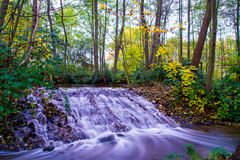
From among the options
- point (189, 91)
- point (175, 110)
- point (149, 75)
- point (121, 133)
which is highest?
point (149, 75)

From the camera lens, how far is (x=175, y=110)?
8.05 metres

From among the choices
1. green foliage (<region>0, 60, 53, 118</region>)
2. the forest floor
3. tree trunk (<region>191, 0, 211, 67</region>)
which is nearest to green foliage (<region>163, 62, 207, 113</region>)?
the forest floor

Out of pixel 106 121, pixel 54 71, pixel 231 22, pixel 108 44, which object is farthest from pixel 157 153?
Answer: pixel 108 44

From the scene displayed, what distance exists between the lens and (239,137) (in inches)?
232

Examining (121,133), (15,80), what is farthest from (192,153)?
(121,133)

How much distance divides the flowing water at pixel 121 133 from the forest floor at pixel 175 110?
0.38m

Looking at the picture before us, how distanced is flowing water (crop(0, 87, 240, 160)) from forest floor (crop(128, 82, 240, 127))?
0.38 m

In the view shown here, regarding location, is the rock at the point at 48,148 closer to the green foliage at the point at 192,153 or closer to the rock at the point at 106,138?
the rock at the point at 106,138

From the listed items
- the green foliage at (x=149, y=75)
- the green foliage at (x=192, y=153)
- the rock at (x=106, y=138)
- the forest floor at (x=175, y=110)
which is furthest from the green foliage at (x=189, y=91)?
the green foliage at (x=192, y=153)

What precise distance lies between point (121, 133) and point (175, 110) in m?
2.95

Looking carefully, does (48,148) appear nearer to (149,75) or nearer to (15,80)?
(15,80)

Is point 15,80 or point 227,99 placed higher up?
point 15,80

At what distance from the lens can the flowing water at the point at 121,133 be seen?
4.43 metres

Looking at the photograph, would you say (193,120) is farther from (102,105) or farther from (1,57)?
(1,57)
